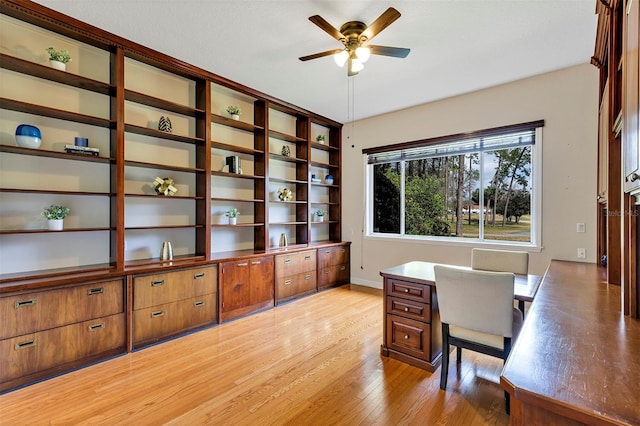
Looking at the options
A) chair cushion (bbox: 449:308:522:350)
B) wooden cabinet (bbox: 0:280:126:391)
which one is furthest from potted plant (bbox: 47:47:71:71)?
chair cushion (bbox: 449:308:522:350)

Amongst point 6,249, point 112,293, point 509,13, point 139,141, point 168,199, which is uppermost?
point 509,13

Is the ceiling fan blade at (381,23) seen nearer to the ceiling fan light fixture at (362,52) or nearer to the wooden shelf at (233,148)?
the ceiling fan light fixture at (362,52)

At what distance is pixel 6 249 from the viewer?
2.49 metres

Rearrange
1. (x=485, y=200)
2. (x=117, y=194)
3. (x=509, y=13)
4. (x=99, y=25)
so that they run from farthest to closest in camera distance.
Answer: (x=485, y=200)
(x=117, y=194)
(x=99, y=25)
(x=509, y=13)

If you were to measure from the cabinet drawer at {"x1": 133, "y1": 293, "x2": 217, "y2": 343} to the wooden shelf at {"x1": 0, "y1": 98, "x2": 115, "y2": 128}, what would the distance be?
5.95 ft

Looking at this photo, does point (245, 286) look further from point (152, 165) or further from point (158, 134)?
point (158, 134)

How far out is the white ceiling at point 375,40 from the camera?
2.39 metres

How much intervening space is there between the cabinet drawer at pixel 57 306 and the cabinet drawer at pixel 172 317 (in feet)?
0.88

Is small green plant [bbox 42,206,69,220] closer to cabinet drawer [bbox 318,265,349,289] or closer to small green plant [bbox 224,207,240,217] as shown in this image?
small green plant [bbox 224,207,240,217]

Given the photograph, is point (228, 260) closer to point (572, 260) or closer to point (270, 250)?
point (270, 250)

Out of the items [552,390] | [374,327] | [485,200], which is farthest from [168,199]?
[485,200]

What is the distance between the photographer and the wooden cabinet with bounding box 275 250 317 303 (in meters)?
4.23

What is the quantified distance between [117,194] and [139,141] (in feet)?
2.45

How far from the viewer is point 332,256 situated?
5.11m
